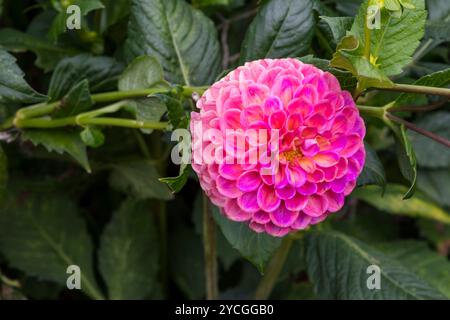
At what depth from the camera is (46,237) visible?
0.92m

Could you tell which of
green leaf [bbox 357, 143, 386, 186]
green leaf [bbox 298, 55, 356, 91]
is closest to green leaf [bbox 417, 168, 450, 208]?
green leaf [bbox 357, 143, 386, 186]

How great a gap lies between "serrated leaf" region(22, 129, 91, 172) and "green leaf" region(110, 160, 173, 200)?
0.60 ft

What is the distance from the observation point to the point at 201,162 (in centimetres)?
53

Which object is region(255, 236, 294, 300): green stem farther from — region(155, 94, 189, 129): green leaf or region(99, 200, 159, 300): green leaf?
region(155, 94, 189, 129): green leaf

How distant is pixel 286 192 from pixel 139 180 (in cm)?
37

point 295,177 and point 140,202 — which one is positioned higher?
point 295,177

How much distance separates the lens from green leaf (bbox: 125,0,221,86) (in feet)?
2.24

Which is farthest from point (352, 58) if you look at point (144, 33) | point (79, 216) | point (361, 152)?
point (79, 216)

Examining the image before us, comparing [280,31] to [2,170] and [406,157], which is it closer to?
[406,157]

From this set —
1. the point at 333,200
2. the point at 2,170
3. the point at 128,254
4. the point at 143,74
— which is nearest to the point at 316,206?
the point at 333,200

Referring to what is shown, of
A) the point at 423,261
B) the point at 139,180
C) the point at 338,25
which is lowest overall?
the point at 423,261

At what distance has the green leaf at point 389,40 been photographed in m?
0.53

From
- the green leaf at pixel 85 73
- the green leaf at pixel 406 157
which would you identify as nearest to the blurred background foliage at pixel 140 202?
the green leaf at pixel 85 73

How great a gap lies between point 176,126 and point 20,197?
40cm
